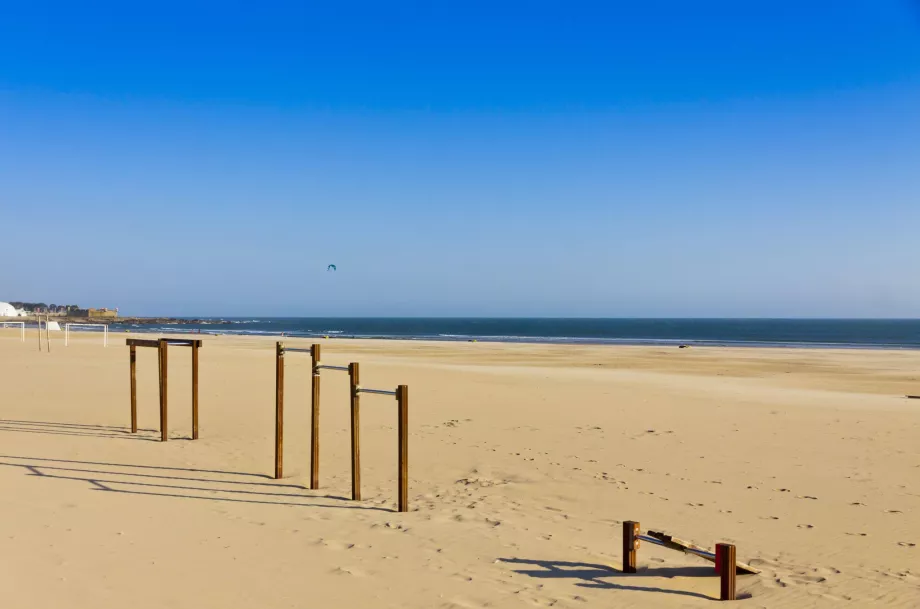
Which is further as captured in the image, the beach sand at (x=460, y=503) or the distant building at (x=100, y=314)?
the distant building at (x=100, y=314)

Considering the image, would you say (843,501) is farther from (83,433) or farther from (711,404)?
(83,433)

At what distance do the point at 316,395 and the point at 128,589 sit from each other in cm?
410

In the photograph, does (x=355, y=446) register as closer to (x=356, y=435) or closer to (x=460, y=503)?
(x=356, y=435)

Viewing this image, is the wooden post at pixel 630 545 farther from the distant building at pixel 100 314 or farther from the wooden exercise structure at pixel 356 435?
the distant building at pixel 100 314

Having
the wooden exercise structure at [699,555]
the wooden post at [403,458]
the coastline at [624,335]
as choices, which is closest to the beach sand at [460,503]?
the wooden exercise structure at [699,555]

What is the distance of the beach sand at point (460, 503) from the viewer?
5559 millimetres

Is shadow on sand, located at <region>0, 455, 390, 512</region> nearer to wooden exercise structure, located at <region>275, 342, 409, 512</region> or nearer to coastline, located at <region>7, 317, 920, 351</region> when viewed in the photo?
wooden exercise structure, located at <region>275, 342, 409, 512</region>

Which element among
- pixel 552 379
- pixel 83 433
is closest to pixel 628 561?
pixel 83 433

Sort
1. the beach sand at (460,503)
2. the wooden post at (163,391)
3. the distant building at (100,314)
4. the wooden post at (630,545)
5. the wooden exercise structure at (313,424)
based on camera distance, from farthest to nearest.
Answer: the distant building at (100,314), the wooden post at (163,391), the wooden exercise structure at (313,424), the wooden post at (630,545), the beach sand at (460,503)

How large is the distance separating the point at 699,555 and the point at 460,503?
3309 mm

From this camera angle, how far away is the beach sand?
→ 5.56m

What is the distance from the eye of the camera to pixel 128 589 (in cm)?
525

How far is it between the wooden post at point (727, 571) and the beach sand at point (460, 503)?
165mm

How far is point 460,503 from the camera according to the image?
8305 millimetres
